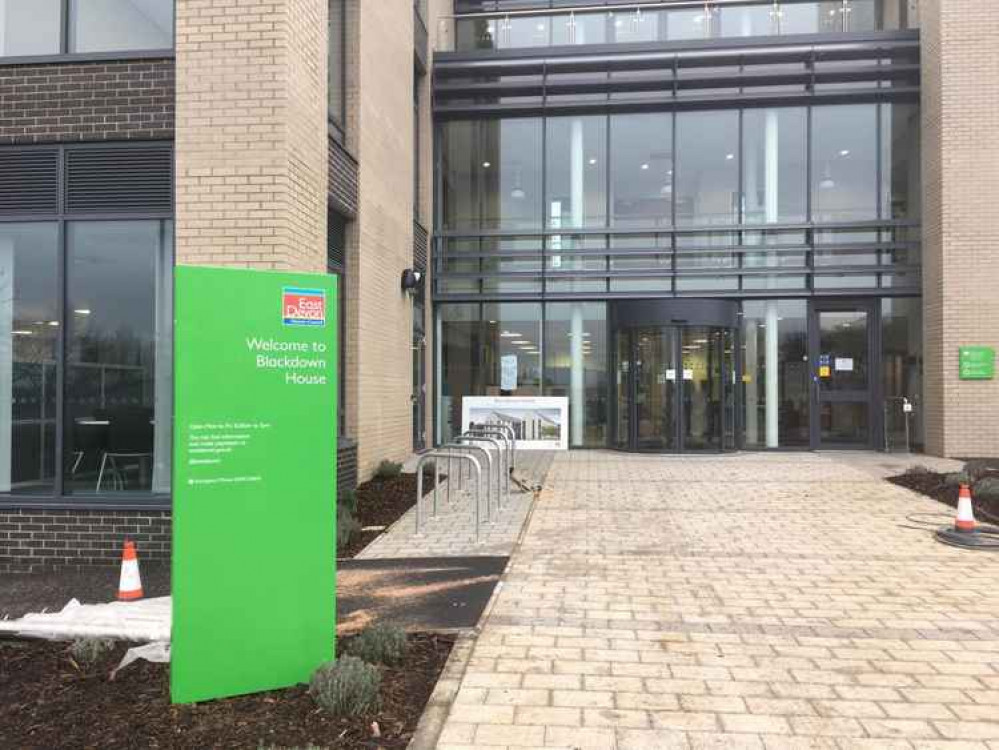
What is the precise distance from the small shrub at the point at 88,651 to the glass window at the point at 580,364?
1207cm

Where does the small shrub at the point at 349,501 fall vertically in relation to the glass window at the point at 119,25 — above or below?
below

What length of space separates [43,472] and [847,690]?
6.77 meters

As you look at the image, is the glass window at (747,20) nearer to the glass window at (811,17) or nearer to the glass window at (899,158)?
the glass window at (811,17)

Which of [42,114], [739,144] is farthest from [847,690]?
[739,144]

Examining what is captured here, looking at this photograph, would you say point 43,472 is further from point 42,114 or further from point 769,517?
point 769,517

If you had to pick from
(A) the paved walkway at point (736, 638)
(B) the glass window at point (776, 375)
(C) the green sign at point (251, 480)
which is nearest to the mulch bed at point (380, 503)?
(A) the paved walkway at point (736, 638)

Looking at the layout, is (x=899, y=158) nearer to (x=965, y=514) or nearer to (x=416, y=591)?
(x=965, y=514)

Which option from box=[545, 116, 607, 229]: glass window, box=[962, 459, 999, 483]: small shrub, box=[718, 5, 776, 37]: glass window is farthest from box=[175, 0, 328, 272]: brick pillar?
box=[718, 5, 776, 37]: glass window

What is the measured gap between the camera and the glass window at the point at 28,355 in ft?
22.0

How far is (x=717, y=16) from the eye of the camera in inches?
615

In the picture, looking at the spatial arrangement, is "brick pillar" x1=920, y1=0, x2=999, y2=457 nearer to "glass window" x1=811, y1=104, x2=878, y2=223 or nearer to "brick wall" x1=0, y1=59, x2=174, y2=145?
"glass window" x1=811, y1=104, x2=878, y2=223

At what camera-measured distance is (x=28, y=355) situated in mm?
6809

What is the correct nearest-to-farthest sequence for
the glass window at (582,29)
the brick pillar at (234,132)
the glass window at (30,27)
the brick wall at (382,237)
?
the brick pillar at (234,132)
the glass window at (30,27)
the brick wall at (382,237)
the glass window at (582,29)

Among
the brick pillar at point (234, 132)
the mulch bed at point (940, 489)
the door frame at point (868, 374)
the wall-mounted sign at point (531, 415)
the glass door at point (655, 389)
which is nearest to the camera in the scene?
the brick pillar at point (234, 132)
